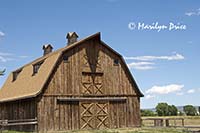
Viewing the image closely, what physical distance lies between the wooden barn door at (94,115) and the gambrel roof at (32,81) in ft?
12.5

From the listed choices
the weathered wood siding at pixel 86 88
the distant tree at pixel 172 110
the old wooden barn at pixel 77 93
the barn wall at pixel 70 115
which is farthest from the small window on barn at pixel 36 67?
the distant tree at pixel 172 110

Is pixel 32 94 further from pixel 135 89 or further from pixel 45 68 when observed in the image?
pixel 135 89

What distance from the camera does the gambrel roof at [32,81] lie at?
27.4 m

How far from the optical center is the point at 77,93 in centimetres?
2822

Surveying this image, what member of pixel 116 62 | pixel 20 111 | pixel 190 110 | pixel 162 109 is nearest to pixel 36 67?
pixel 20 111

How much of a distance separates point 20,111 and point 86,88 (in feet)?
20.2

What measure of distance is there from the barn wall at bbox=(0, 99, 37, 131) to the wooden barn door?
13.1 feet

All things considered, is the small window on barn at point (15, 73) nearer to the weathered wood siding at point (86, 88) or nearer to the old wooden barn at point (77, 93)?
the old wooden barn at point (77, 93)

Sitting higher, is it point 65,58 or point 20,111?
point 65,58

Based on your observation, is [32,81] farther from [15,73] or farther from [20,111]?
[15,73]

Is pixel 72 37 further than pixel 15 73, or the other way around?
pixel 15 73

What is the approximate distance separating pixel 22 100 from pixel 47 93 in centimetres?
361

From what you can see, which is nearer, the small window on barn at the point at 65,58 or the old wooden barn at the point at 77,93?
the old wooden barn at the point at 77,93

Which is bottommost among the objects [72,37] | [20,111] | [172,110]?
[172,110]
